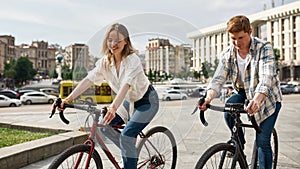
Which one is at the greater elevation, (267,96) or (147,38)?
(147,38)

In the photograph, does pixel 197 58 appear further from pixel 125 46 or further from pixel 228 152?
pixel 228 152

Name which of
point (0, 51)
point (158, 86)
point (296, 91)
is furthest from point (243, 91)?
point (0, 51)

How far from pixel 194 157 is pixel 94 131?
231cm

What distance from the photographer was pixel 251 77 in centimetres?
267

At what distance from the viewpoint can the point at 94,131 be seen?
259 centimetres

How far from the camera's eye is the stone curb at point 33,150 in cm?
391

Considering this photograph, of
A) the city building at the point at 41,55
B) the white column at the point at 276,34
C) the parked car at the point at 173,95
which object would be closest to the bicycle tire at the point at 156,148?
the parked car at the point at 173,95

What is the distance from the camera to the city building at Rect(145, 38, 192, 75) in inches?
106

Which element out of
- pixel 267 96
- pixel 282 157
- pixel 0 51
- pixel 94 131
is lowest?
pixel 282 157

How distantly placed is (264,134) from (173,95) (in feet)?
2.87

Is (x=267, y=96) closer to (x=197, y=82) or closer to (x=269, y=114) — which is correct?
(x=269, y=114)

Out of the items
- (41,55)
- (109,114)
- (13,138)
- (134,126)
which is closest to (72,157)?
(109,114)

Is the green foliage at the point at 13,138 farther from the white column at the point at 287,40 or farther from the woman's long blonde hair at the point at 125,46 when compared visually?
the white column at the point at 287,40

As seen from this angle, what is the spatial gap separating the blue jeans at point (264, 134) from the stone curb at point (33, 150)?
8.20 feet
